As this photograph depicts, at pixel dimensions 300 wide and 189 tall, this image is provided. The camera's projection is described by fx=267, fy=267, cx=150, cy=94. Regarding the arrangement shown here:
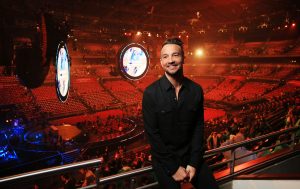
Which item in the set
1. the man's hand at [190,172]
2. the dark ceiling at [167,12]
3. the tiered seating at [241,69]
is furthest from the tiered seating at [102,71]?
the man's hand at [190,172]

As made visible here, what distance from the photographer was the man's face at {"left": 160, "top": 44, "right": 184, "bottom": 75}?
2357 mm

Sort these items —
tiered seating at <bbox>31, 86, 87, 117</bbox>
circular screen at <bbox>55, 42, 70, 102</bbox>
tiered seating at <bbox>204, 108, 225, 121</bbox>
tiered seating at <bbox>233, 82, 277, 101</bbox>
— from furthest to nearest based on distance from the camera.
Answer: tiered seating at <bbox>233, 82, 277, 101</bbox>, tiered seating at <bbox>204, 108, 225, 121</bbox>, tiered seating at <bbox>31, 86, 87, 117</bbox>, circular screen at <bbox>55, 42, 70, 102</bbox>

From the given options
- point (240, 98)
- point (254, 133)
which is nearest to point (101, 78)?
point (240, 98)

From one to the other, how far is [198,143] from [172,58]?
0.82 meters

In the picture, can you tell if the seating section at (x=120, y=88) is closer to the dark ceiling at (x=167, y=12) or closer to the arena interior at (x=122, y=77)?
the arena interior at (x=122, y=77)

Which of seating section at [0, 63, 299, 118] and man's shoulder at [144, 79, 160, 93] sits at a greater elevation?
man's shoulder at [144, 79, 160, 93]

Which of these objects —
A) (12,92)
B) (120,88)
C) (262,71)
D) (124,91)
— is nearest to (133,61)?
(12,92)

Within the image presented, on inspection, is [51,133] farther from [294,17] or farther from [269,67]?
[269,67]

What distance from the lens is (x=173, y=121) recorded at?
93.7 inches

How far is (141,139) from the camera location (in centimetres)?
1700

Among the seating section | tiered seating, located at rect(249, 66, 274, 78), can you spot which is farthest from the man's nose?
tiered seating, located at rect(249, 66, 274, 78)

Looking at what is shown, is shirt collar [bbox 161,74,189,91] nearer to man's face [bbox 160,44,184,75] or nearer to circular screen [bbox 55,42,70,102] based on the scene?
man's face [bbox 160,44,184,75]

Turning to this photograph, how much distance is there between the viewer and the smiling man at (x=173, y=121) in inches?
92.4

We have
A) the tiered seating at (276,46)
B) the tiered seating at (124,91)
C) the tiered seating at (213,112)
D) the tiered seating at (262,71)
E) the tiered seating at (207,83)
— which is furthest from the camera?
the tiered seating at (207,83)
